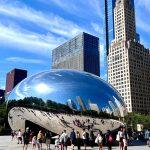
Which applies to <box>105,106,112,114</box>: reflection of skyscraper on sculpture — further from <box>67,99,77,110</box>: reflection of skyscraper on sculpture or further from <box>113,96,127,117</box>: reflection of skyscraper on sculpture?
<box>67,99,77,110</box>: reflection of skyscraper on sculpture

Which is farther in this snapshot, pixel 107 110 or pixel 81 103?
pixel 107 110

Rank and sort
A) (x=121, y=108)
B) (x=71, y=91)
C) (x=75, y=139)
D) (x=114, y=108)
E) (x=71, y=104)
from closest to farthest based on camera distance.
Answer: (x=75, y=139)
(x=71, y=104)
(x=71, y=91)
(x=114, y=108)
(x=121, y=108)

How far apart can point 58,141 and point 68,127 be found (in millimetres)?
2038

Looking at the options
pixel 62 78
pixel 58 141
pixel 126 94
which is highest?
pixel 126 94

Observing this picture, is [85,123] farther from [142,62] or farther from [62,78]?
[142,62]

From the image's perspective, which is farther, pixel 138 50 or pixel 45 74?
pixel 138 50

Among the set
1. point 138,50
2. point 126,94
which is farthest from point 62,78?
point 138,50

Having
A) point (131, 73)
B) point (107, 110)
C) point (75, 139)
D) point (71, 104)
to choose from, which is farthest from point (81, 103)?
point (131, 73)

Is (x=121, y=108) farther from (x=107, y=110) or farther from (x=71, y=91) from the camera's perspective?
(x=71, y=91)

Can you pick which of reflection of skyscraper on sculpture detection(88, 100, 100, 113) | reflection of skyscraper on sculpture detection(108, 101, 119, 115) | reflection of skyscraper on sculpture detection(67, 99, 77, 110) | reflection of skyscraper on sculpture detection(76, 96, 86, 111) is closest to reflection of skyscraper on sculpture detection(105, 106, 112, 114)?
reflection of skyscraper on sculpture detection(108, 101, 119, 115)

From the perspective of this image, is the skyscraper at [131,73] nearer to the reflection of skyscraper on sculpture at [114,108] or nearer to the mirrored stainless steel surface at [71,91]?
the mirrored stainless steel surface at [71,91]

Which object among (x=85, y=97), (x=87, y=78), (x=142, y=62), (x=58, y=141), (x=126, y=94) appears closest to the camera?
(x=58, y=141)

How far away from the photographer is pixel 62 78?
22.8m

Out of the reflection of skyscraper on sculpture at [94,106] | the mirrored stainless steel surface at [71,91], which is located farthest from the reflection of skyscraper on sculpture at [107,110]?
the reflection of skyscraper on sculpture at [94,106]
